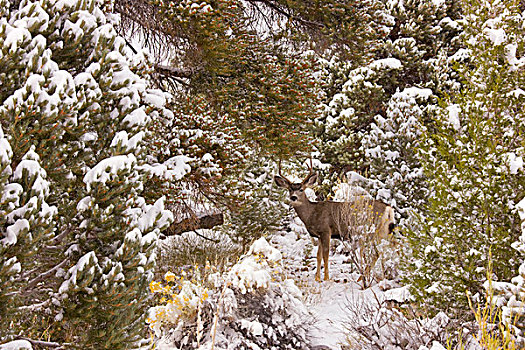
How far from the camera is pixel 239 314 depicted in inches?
197

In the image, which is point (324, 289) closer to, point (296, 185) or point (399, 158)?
point (296, 185)

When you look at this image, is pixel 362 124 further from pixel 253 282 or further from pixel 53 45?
pixel 53 45

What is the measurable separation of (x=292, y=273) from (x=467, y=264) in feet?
17.7

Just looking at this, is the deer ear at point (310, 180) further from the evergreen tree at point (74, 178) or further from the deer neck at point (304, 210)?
the evergreen tree at point (74, 178)

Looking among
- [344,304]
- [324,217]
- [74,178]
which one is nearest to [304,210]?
[324,217]

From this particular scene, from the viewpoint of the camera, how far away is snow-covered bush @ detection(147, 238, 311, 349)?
4.81 m

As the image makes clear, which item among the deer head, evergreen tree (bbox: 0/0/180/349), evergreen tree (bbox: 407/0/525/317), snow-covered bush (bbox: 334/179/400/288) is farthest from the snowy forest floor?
evergreen tree (bbox: 0/0/180/349)

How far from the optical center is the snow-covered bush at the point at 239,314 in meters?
4.81

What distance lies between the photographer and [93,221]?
11.1ft

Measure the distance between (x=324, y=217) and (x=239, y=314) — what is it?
381 centimetres

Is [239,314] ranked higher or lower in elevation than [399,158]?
lower

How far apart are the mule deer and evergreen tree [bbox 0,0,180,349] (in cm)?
493

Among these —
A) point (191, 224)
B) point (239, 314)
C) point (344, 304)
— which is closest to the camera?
point (239, 314)

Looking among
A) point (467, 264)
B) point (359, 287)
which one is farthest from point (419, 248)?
point (359, 287)
